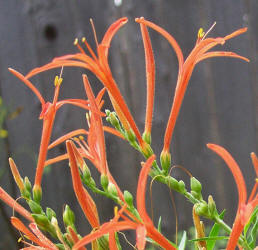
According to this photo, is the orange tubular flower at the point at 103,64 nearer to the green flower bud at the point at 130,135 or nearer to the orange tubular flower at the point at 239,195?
the green flower bud at the point at 130,135

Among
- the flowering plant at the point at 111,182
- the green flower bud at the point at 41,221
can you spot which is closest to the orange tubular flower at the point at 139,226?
the flowering plant at the point at 111,182

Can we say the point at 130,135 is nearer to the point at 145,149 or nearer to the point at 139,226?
the point at 145,149

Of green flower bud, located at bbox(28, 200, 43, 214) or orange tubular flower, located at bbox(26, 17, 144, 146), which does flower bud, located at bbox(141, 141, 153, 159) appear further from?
green flower bud, located at bbox(28, 200, 43, 214)

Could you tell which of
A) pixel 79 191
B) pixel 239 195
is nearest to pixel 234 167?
pixel 239 195

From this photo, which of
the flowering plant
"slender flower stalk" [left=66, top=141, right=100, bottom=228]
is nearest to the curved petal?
the flowering plant

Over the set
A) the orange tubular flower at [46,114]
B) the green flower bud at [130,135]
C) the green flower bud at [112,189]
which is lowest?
the green flower bud at [112,189]

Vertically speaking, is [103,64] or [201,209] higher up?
[103,64]

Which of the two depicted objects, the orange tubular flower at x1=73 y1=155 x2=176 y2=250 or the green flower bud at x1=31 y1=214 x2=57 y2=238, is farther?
the green flower bud at x1=31 y1=214 x2=57 y2=238

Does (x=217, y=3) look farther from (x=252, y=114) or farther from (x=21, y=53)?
(x=21, y=53)

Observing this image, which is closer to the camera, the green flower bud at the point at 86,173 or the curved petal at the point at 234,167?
the curved petal at the point at 234,167

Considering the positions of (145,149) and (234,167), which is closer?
(234,167)

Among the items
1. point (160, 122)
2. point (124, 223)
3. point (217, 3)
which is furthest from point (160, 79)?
point (124, 223)
